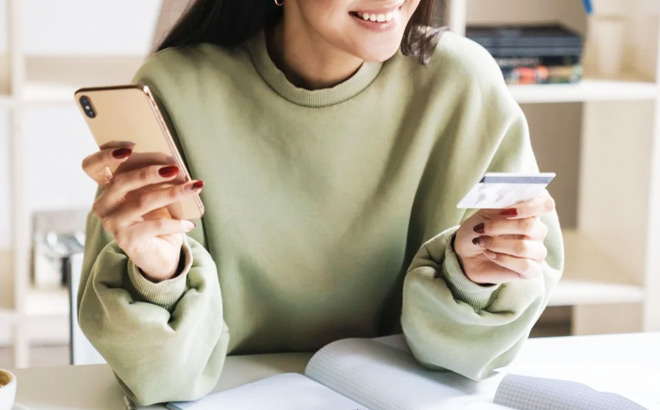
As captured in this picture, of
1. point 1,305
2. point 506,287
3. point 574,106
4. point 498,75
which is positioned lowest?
point 1,305

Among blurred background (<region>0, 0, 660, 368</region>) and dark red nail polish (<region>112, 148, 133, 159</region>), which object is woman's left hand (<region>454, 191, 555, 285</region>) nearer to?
dark red nail polish (<region>112, 148, 133, 159</region>)

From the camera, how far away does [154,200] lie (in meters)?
1.05

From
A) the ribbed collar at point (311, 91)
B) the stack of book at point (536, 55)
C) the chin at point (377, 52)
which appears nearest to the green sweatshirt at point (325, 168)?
the ribbed collar at point (311, 91)

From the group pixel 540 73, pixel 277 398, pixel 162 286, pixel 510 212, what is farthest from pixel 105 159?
pixel 540 73

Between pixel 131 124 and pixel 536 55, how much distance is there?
1.50 metres

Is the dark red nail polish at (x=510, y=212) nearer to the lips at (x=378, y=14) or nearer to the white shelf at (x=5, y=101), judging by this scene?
the lips at (x=378, y=14)

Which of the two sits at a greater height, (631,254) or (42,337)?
(631,254)

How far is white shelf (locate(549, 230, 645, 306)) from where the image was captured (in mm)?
2449

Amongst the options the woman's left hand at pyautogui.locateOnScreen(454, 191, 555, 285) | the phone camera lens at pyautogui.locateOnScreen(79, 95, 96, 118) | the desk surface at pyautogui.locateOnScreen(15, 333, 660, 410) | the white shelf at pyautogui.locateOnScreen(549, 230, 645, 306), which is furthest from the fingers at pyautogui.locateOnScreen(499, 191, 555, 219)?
the white shelf at pyautogui.locateOnScreen(549, 230, 645, 306)

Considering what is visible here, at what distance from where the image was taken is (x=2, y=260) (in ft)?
8.32

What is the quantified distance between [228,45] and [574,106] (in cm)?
169

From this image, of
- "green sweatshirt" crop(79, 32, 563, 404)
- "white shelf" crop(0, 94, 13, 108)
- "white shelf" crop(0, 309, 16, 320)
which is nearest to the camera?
"green sweatshirt" crop(79, 32, 563, 404)

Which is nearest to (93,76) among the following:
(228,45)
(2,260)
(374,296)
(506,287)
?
(2,260)

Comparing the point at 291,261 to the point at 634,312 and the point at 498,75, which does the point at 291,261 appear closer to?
the point at 498,75
